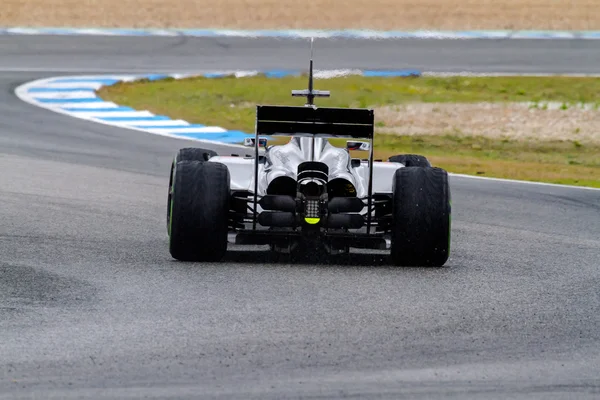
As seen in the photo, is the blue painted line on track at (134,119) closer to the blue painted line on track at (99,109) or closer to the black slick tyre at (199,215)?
the blue painted line on track at (99,109)

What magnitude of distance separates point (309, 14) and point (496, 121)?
14725 mm

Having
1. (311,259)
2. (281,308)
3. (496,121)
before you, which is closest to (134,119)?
(496,121)

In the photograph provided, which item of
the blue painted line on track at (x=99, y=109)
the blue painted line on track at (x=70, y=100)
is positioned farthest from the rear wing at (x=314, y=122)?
the blue painted line on track at (x=70, y=100)

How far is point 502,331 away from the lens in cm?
745

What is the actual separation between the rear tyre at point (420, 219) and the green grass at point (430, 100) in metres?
6.71

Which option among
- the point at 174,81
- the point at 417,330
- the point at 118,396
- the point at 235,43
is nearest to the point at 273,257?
the point at 417,330

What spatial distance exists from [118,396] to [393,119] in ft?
53.3

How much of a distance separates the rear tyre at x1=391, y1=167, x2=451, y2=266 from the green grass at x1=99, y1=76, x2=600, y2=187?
6.71 metres

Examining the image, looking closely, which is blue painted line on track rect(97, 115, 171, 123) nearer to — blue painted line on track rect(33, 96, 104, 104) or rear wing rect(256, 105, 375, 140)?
blue painted line on track rect(33, 96, 104, 104)

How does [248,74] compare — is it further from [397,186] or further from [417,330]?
[417,330]

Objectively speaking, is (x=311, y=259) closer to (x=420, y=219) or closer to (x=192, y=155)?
(x=420, y=219)

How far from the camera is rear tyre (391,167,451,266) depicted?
9.59 meters

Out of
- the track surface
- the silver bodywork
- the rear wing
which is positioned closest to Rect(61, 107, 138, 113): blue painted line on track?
the track surface

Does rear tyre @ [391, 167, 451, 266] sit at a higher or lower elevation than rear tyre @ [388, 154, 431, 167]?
lower
